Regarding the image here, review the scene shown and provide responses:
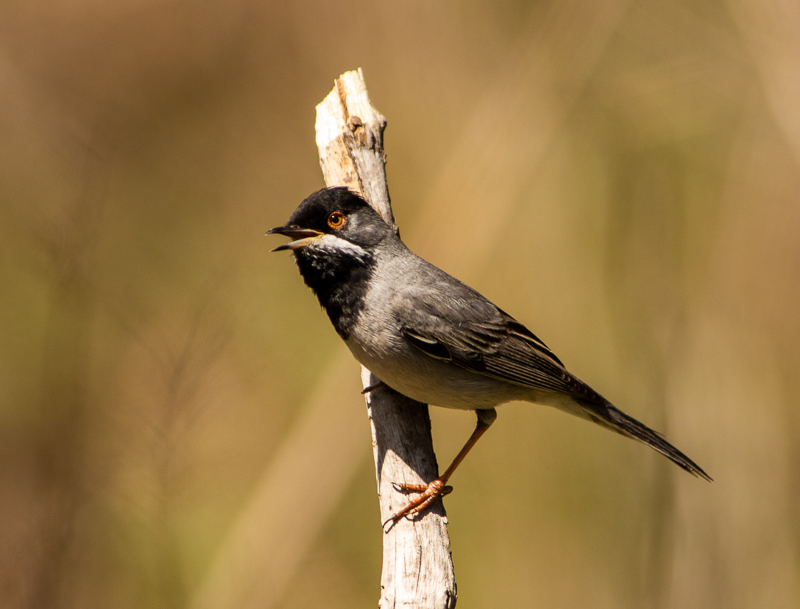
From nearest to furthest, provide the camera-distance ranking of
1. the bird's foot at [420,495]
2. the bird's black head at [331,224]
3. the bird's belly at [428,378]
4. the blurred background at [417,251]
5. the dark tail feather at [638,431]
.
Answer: the bird's foot at [420,495] < the bird's belly at [428,378] < the bird's black head at [331,224] < the dark tail feather at [638,431] < the blurred background at [417,251]

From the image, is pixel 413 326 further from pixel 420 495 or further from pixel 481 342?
pixel 420 495

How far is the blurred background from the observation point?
14.1ft

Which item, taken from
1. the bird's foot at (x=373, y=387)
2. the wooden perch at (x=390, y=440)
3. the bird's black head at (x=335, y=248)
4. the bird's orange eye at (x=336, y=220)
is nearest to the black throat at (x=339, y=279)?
the bird's black head at (x=335, y=248)

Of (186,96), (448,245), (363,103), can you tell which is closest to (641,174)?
(448,245)

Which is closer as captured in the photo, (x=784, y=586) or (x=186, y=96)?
(x=784, y=586)

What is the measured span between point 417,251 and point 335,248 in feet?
5.97

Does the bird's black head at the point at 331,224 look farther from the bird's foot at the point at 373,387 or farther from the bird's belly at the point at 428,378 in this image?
the bird's foot at the point at 373,387

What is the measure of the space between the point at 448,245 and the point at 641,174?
6.71 ft

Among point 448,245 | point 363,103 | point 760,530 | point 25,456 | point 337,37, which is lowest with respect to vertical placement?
point 25,456

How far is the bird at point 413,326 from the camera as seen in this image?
145 inches

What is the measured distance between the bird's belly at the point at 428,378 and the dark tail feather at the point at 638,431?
0.68m

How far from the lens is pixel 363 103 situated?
Result: 4.45 meters

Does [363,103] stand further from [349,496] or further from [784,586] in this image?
[784,586]

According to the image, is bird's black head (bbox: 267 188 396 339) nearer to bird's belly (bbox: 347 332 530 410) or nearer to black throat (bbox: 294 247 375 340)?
black throat (bbox: 294 247 375 340)
